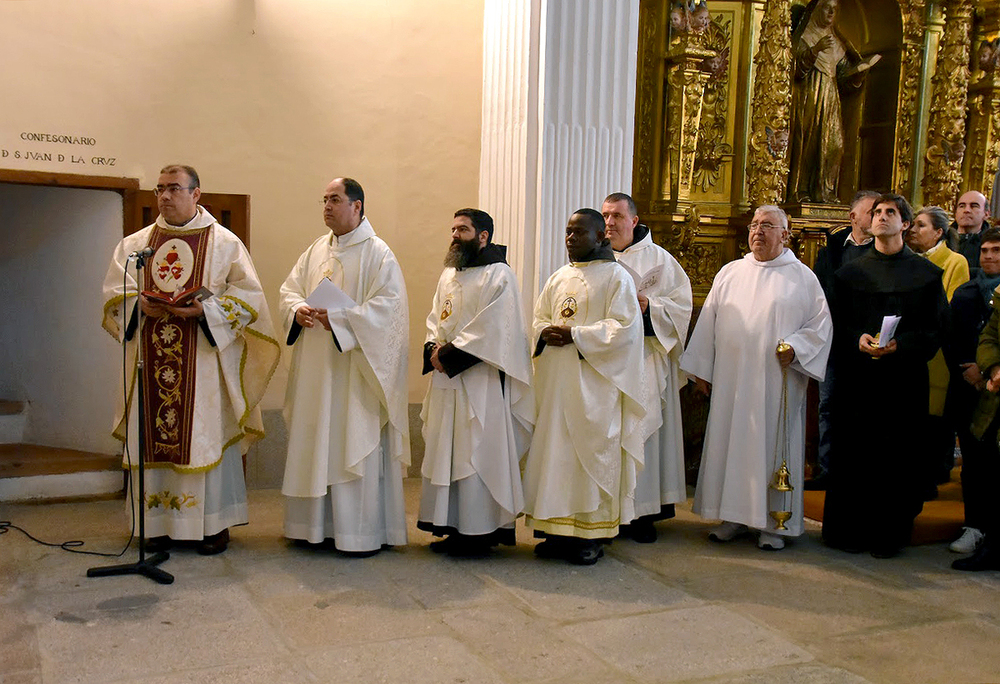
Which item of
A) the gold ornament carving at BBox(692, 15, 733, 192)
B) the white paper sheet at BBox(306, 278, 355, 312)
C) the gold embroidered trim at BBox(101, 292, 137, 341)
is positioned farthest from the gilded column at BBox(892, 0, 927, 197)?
the gold embroidered trim at BBox(101, 292, 137, 341)

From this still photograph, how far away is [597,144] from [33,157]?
352 cm

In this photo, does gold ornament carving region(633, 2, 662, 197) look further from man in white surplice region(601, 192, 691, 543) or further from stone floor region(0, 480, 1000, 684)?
stone floor region(0, 480, 1000, 684)

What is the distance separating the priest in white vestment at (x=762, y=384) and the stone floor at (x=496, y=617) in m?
0.28

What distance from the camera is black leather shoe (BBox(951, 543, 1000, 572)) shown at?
5809 millimetres

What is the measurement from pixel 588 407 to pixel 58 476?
371 cm

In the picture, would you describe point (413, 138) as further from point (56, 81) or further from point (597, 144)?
point (56, 81)

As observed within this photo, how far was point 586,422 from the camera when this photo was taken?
18.2 ft

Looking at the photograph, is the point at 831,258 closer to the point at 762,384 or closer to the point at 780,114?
the point at 762,384

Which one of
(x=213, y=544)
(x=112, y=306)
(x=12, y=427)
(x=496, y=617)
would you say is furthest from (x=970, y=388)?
(x=12, y=427)

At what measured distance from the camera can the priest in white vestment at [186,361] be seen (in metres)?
5.62

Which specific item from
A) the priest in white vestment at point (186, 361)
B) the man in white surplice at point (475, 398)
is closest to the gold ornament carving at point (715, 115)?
the man in white surplice at point (475, 398)

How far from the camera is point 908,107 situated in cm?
1023

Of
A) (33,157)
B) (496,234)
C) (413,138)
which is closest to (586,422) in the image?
(496,234)

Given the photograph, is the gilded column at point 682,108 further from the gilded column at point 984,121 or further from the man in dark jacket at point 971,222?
the gilded column at point 984,121
